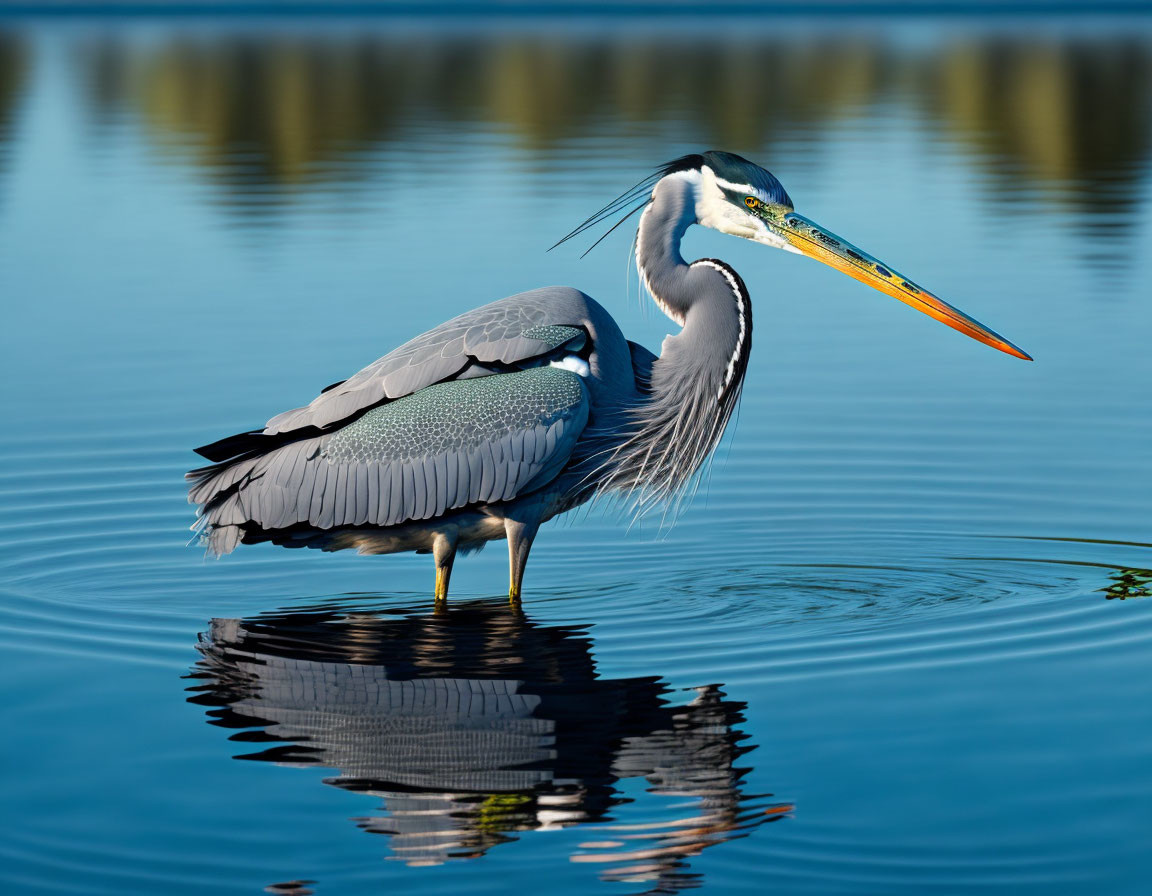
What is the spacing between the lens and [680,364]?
909cm

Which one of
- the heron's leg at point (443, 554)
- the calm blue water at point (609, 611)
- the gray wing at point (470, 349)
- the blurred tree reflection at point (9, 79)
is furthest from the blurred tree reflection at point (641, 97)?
the heron's leg at point (443, 554)

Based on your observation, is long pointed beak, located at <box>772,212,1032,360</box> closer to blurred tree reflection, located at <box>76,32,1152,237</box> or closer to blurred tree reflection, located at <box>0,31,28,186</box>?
blurred tree reflection, located at <box>76,32,1152,237</box>

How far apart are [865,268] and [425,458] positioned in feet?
7.49

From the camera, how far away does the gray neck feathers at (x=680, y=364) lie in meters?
9.02

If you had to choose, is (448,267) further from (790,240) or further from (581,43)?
(581,43)

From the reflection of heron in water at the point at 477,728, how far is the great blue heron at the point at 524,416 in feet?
1.55

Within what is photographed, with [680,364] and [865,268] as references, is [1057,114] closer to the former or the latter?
[865,268]

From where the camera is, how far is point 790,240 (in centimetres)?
929

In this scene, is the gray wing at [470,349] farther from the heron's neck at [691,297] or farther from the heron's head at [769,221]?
the heron's head at [769,221]

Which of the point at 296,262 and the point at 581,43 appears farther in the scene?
the point at 581,43

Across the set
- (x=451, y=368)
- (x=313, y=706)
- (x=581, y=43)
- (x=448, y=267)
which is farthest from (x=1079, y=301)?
(x=581, y=43)

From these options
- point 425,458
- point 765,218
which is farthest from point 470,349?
point 765,218

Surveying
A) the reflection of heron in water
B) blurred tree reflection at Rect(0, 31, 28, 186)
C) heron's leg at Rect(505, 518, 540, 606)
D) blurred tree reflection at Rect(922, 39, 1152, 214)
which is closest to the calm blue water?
the reflection of heron in water

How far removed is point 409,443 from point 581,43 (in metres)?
75.6
